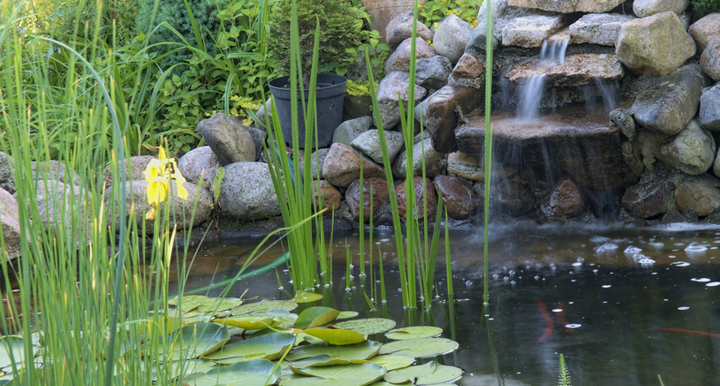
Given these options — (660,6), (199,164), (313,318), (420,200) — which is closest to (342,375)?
(313,318)

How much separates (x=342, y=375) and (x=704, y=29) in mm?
3379

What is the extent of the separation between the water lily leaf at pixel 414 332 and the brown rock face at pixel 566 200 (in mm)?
2030

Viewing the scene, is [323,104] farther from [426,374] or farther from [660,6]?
[426,374]

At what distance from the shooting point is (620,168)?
3.97 meters

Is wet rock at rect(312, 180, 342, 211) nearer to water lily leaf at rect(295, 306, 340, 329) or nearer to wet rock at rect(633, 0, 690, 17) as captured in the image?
water lily leaf at rect(295, 306, 340, 329)

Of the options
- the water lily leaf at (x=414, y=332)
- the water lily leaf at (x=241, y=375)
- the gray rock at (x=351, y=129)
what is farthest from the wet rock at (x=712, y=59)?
the water lily leaf at (x=241, y=375)

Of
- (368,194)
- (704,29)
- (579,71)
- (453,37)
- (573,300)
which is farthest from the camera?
(453,37)

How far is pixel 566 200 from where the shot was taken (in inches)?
162

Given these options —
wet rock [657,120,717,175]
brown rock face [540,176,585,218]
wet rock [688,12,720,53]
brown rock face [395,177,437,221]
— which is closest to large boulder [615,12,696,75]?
wet rock [688,12,720,53]

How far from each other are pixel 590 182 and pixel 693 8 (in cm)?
133

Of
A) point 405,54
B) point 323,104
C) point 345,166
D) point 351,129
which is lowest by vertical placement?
point 345,166

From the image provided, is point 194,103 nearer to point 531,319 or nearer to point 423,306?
point 423,306

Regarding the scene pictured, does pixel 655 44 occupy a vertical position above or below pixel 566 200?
above

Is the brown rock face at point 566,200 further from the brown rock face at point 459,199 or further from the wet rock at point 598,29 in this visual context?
the wet rock at point 598,29
